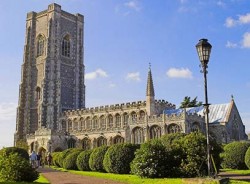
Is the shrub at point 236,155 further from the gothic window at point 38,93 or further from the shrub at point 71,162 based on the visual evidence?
the gothic window at point 38,93

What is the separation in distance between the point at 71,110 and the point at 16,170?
190 ft

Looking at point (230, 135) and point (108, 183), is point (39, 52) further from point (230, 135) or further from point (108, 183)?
point (108, 183)

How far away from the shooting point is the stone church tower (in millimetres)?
76250

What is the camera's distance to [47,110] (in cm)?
7525

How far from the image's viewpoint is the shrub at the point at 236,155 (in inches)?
1177

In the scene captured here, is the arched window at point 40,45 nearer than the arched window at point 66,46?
Yes

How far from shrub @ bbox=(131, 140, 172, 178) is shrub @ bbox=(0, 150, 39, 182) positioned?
6592mm

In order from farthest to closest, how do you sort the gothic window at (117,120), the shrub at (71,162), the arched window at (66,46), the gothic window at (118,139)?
the arched window at (66,46)
the gothic window at (117,120)
the gothic window at (118,139)
the shrub at (71,162)

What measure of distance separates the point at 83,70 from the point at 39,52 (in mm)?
11315

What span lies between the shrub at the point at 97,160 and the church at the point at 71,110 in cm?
2413

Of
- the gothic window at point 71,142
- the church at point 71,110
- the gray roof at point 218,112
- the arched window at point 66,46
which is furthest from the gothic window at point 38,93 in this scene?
the gray roof at point 218,112

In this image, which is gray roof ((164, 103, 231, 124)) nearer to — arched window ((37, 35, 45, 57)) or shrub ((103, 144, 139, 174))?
shrub ((103, 144, 139, 174))

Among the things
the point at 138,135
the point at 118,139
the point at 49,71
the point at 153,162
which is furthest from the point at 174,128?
the point at 49,71

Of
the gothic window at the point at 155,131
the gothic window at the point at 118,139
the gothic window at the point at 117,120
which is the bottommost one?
the gothic window at the point at 118,139
